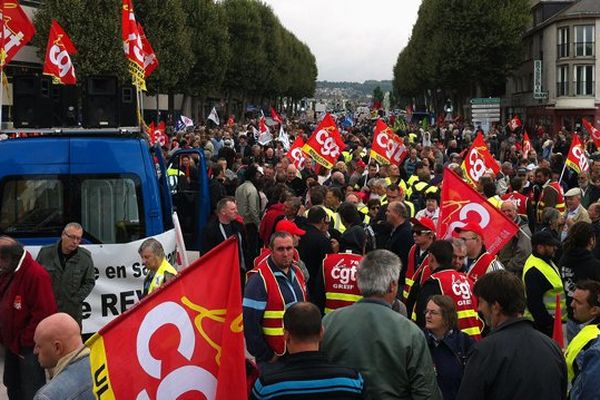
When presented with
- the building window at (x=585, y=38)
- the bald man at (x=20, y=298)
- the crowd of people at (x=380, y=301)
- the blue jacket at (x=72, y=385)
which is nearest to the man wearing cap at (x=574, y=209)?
the crowd of people at (x=380, y=301)

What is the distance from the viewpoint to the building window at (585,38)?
6291 cm

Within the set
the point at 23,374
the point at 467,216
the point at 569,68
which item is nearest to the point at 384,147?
the point at 467,216

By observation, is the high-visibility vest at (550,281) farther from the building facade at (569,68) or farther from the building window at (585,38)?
the building window at (585,38)

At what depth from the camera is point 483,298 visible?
4574 millimetres

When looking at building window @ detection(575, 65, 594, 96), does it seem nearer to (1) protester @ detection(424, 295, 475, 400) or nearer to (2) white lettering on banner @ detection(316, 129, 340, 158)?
(2) white lettering on banner @ detection(316, 129, 340, 158)

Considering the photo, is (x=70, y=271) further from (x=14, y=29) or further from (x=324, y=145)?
(x=14, y=29)

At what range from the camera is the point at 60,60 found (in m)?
17.8

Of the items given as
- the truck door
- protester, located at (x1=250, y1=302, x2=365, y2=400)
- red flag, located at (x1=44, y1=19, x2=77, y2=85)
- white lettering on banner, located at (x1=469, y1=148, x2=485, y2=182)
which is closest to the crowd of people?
protester, located at (x1=250, y1=302, x2=365, y2=400)

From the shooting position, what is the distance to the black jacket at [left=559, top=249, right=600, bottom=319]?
718cm

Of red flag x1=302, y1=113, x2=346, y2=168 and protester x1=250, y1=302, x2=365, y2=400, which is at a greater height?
red flag x1=302, y1=113, x2=346, y2=168

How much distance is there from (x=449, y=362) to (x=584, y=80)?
62.4 metres

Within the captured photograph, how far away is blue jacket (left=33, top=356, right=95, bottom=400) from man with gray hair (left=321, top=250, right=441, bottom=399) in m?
1.21

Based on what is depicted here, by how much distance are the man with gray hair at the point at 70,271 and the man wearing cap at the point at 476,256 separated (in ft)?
11.4

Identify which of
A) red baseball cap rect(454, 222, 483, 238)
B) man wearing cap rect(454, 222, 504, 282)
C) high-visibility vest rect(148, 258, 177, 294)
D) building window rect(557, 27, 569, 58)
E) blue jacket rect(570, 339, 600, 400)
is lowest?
blue jacket rect(570, 339, 600, 400)
